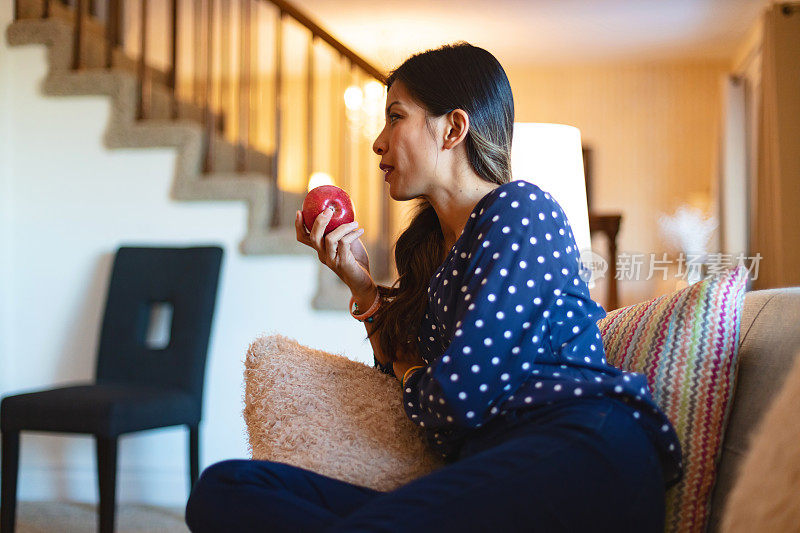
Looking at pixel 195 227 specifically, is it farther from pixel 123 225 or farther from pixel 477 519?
pixel 477 519

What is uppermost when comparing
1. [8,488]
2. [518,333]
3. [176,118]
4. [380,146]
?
[176,118]

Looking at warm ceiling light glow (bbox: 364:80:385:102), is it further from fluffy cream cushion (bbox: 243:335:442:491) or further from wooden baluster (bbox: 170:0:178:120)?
fluffy cream cushion (bbox: 243:335:442:491)

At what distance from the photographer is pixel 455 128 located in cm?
137

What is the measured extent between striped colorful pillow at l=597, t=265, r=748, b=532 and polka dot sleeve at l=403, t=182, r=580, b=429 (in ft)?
0.61

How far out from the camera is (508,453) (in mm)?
991

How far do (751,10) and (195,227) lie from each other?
4.88 meters

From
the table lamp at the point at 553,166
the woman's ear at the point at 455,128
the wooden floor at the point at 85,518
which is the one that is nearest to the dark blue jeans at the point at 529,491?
the woman's ear at the point at 455,128

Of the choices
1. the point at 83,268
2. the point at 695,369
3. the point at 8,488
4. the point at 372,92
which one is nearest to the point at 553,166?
the point at 695,369

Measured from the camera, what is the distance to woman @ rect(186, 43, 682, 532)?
3.14 ft

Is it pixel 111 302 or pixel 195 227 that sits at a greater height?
pixel 195 227

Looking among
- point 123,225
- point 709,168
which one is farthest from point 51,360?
point 709,168

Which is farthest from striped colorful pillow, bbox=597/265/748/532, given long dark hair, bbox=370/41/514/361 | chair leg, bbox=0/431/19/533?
chair leg, bbox=0/431/19/533

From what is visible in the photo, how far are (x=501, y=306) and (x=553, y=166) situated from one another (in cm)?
78

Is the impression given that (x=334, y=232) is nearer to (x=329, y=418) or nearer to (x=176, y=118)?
(x=329, y=418)
